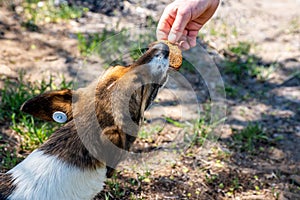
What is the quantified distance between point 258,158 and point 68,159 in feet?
8.32

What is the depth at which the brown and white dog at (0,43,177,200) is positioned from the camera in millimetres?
2871

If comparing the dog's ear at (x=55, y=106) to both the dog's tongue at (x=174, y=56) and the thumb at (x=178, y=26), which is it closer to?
the dog's tongue at (x=174, y=56)

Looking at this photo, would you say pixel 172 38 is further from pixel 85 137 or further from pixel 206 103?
pixel 206 103

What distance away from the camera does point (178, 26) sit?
3.75 metres

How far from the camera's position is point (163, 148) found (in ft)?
15.2

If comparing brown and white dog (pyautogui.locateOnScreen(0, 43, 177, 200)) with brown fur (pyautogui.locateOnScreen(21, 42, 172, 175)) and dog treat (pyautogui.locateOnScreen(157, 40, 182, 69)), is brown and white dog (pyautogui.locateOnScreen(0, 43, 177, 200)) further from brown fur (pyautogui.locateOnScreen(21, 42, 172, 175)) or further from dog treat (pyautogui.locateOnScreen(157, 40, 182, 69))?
dog treat (pyautogui.locateOnScreen(157, 40, 182, 69))

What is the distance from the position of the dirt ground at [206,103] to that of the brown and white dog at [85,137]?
3.60 feet

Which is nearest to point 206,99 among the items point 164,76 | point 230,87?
point 230,87

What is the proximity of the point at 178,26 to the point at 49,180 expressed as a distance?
1.74 m

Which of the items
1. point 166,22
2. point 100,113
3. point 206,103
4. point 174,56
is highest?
point 166,22

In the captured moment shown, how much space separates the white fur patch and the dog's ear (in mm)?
307

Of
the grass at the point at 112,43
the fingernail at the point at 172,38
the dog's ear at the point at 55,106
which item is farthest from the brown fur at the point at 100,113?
the grass at the point at 112,43

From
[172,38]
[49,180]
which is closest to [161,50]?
[172,38]

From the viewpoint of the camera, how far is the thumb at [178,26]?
3.75 metres
